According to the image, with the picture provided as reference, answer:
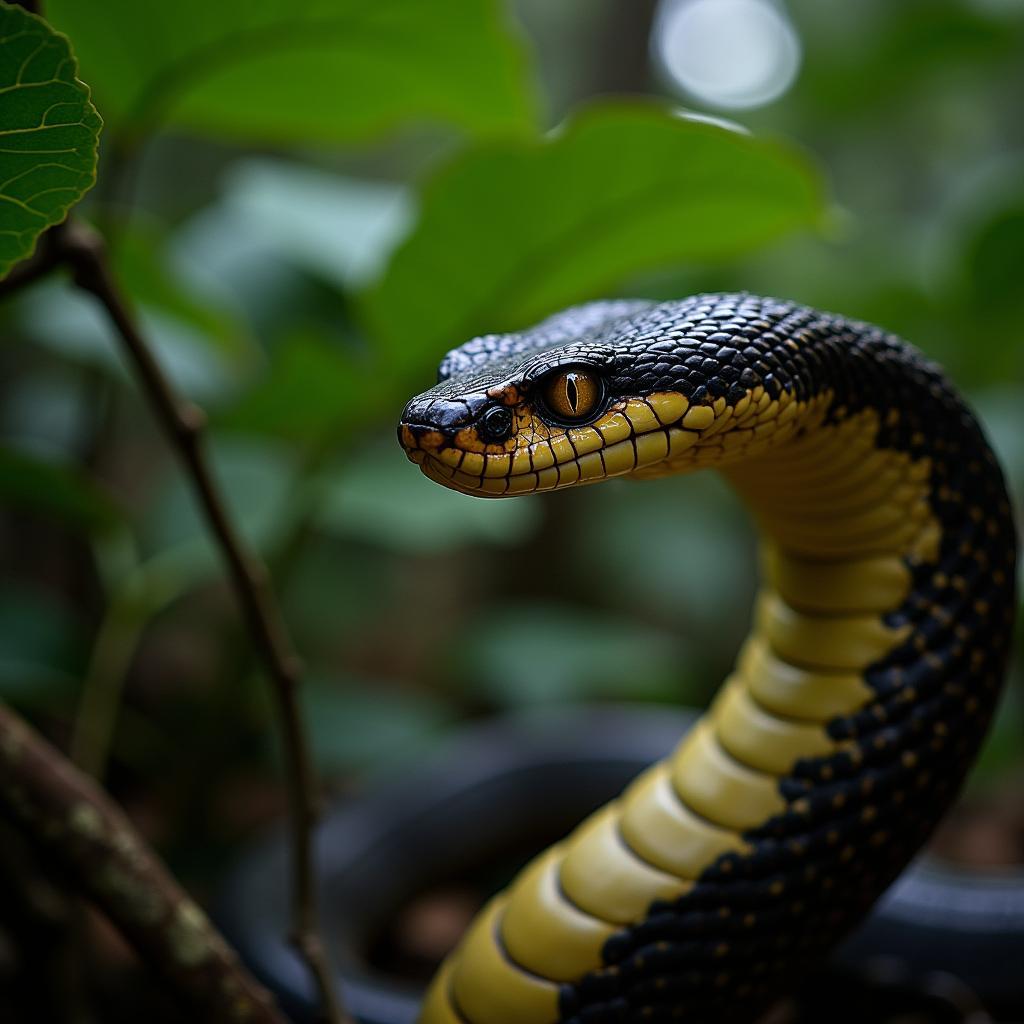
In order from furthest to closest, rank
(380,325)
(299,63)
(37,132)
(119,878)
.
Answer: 1. (380,325)
2. (299,63)
3. (119,878)
4. (37,132)

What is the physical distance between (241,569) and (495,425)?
0.33m

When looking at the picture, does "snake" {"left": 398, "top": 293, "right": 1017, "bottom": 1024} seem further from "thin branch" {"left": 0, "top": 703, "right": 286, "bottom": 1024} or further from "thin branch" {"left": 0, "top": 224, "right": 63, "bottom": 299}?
"thin branch" {"left": 0, "top": 224, "right": 63, "bottom": 299}

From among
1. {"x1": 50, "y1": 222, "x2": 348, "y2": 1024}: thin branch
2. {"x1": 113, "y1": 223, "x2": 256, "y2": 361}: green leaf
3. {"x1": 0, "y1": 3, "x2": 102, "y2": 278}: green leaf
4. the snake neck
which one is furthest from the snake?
{"x1": 113, "y1": 223, "x2": 256, "y2": 361}: green leaf

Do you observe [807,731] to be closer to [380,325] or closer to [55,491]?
[380,325]

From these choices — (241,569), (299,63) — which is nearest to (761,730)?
(241,569)

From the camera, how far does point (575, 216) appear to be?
1.29m

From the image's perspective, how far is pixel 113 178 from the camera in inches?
53.8

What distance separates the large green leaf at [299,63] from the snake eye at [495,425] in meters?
0.75

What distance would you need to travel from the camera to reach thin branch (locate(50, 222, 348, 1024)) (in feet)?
2.65

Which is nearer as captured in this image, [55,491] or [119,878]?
[119,878]

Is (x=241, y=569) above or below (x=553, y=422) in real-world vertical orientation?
below

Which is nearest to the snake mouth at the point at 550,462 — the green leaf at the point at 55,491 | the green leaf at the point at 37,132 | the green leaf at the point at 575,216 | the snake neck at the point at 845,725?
the snake neck at the point at 845,725

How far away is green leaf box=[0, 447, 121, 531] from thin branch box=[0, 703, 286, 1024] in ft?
2.22

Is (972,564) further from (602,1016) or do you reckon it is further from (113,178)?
(113,178)
